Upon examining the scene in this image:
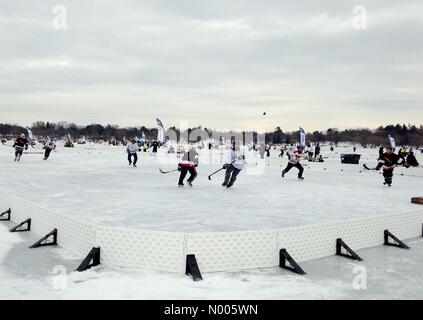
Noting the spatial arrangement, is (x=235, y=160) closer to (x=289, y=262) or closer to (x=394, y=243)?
(x=394, y=243)

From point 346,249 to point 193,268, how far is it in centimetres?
291

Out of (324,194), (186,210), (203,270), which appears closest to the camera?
(203,270)

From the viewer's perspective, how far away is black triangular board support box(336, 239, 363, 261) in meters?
6.69

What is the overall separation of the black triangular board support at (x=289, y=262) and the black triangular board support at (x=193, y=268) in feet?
4.68

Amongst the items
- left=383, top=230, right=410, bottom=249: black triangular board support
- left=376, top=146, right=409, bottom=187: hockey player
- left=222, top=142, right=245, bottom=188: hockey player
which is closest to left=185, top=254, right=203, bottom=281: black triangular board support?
left=383, top=230, right=410, bottom=249: black triangular board support

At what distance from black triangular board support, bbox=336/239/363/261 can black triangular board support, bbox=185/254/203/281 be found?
2833 mm

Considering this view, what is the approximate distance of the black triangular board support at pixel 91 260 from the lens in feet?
18.6

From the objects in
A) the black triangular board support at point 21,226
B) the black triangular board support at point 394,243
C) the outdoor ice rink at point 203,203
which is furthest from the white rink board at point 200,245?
the black triangular board support at point 21,226

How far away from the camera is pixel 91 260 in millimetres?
5914

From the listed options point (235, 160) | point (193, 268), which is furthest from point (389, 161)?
point (193, 268)
